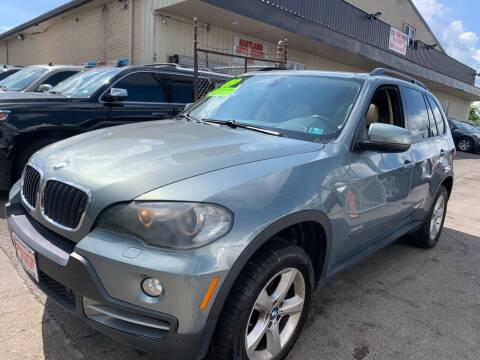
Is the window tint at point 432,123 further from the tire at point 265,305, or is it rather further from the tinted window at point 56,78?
the tinted window at point 56,78

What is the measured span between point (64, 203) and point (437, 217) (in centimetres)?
412

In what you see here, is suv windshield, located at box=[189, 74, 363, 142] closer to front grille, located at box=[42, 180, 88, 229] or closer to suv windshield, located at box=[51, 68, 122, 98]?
front grille, located at box=[42, 180, 88, 229]

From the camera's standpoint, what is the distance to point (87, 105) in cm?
555

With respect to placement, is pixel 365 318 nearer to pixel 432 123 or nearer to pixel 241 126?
pixel 241 126

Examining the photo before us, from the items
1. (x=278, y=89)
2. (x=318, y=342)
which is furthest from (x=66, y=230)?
(x=278, y=89)

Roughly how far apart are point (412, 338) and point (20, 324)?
255 cm

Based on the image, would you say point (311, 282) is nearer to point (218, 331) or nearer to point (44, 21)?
point (218, 331)

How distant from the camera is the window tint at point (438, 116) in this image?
4.57 metres

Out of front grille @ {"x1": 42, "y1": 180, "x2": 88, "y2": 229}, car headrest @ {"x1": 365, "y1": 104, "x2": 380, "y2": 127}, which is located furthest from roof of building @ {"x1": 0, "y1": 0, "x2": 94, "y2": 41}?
front grille @ {"x1": 42, "y1": 180, "x2": 88, "y2": 229}

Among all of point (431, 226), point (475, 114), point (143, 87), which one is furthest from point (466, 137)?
point (475, 114)

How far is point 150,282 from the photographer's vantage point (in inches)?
72.1

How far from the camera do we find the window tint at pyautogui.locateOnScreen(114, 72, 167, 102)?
6.15 meters

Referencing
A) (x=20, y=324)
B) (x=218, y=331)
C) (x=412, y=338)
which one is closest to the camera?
(x=218, y=331)

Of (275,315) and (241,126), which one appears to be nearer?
(275,315)
